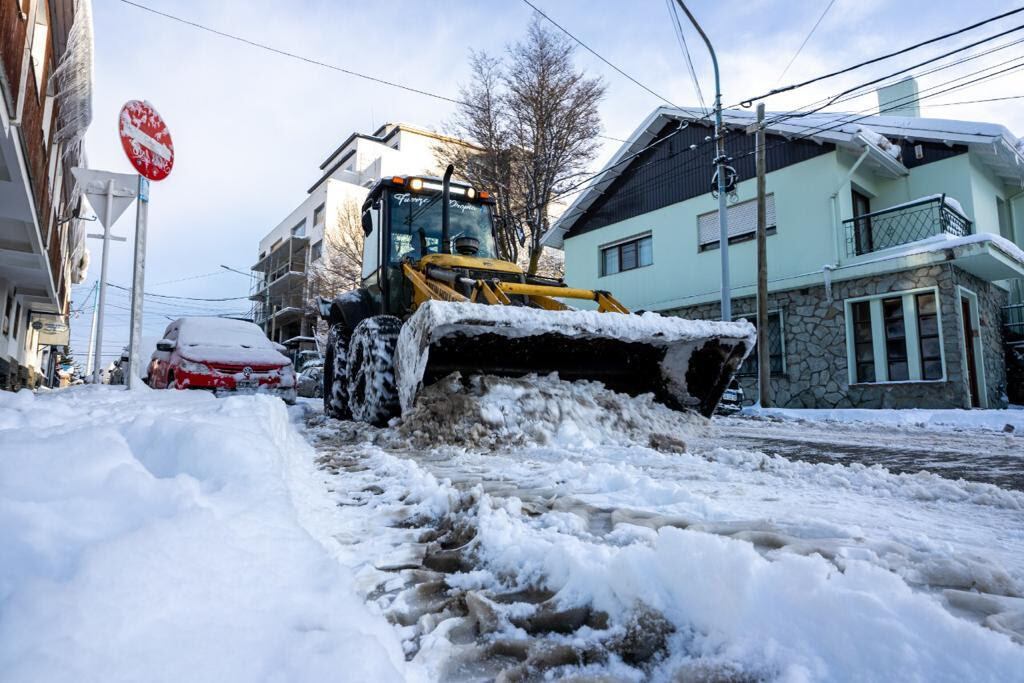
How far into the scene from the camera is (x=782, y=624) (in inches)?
39.7

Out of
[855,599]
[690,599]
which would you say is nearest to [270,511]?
[690,599]

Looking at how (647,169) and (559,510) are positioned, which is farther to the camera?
(647,169)

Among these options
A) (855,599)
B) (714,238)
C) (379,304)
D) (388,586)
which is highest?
(714,238)

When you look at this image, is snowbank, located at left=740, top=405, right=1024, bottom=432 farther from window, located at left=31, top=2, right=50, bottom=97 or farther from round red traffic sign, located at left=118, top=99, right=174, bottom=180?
window, located at left=31, top=2, right=50, bottom=97

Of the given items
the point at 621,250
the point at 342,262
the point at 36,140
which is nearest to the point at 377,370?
the point at 36,140

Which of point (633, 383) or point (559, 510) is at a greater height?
point (633, 383)

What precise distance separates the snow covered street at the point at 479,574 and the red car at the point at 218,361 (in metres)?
6.56

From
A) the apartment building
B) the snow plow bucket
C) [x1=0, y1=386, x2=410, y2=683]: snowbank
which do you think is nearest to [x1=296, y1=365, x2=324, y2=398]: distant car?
the apartment building

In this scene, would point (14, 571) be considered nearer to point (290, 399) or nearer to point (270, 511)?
point (270, 511)

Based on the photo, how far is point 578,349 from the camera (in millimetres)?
4609

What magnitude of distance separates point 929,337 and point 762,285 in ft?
10.0

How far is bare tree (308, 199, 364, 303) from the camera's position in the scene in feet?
78.4

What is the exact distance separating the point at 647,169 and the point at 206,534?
16.5 meters

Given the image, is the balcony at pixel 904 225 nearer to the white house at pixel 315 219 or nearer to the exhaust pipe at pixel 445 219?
the exhaust pipe at pixel 445 219
